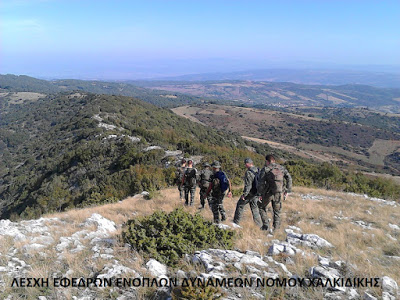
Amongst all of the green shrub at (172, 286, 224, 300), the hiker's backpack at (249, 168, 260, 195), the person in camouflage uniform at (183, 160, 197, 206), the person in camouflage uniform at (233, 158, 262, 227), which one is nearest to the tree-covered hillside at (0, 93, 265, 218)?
the person in camouflage uniform at (183, 160, 197, 206)

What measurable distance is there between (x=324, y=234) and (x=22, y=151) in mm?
64046

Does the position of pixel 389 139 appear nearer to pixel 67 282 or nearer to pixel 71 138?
pixel 71 138

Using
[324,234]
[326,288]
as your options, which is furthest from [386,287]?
[324,234]

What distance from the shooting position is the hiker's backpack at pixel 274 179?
605 centimetres

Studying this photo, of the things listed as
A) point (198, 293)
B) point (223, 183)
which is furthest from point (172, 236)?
point (223, 183)

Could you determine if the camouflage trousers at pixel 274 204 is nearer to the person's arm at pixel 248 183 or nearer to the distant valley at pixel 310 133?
the person's arm at pixel 248 183

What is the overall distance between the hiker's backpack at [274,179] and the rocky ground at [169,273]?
1.47m

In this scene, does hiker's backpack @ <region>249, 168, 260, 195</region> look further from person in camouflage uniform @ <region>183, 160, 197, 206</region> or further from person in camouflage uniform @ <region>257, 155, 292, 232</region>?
person in camouflage uniform @ <region>183, 160, 197, 206</region>

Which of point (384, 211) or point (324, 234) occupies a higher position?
point (324, 234)

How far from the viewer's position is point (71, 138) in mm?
42906

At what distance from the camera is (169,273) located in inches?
140

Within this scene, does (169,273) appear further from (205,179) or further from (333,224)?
(333,224)

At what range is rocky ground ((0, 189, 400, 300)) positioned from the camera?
304cm

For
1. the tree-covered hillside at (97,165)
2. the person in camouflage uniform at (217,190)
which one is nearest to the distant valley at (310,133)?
the tree-covered hillside at (97,165)
